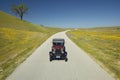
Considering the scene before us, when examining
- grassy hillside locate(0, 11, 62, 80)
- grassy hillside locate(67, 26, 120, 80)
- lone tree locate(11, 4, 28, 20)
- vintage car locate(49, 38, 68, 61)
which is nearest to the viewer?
grassy hillside locate(67, 26, 120, 80)

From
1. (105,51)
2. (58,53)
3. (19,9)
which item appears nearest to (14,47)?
(58,53)

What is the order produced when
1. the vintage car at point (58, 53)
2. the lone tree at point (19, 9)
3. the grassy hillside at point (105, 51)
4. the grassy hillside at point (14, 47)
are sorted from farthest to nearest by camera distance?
the lone tree at point (19, 9), the vintage car at point (58, 53), the grassy hillside at point (14, 47), the grassy hillside at point (105, 51)

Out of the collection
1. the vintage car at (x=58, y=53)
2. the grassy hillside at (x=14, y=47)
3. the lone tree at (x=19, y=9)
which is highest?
the lone tree at (x=19, y=9)

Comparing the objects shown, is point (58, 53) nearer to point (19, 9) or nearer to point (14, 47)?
point (14, 47)

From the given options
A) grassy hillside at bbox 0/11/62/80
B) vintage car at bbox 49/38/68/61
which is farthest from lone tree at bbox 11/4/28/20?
vintage car at bbox 49/38/68/61

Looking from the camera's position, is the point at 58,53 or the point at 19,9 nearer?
the point at 58,53

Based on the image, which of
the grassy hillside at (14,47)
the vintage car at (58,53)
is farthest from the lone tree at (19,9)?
the vintage car at (58,53)

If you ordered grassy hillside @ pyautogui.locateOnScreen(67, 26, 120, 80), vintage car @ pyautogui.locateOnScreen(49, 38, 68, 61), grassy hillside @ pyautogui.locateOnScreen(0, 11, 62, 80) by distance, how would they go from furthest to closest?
vintage car @ pyautogui.locateOnScreen(49, 38, 68, 61)
grassy hillside @ pyautogui.locateOnScreen(0, 11, 62, 80)
grassy hillside @ pyautogui.locateOnScreen(67, 26, 120, 80)

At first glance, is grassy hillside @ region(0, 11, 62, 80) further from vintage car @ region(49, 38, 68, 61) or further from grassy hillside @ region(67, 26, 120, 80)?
grassy hillside @ region(67, 26, 120, 80)

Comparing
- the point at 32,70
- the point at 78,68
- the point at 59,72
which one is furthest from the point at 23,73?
the point at 78,68

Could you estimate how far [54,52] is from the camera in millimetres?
15336

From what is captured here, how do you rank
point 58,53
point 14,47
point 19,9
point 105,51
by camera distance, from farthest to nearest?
point 19,9
point 14,47
point 105,51
point 58,53

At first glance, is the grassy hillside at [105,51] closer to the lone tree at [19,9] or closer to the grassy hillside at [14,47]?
the grassy hillside at [14,47]

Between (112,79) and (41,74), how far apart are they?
187 inches
